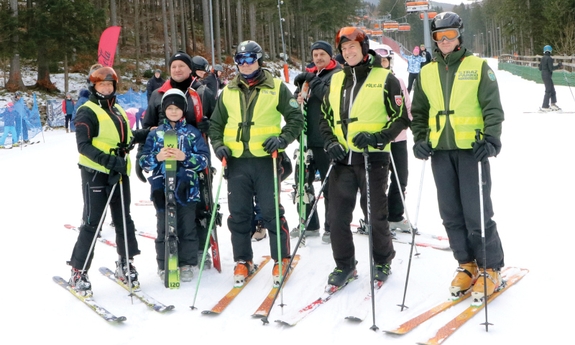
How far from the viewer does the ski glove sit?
159 inches

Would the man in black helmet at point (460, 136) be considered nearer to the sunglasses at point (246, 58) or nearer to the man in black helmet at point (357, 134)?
the man in black helmet at point (357, 134)

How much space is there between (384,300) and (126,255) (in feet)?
A: 6.83

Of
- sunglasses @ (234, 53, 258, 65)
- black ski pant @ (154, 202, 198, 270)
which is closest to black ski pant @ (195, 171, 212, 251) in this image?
black ski pant @ (154, 202, 198, 270)

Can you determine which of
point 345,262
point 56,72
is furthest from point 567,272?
point 56,72

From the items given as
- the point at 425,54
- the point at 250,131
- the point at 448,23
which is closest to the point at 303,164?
the point at 250,131

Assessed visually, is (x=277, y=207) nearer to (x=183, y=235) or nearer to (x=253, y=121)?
(x=253, y=121)

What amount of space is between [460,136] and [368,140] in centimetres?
63

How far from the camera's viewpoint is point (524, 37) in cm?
4841

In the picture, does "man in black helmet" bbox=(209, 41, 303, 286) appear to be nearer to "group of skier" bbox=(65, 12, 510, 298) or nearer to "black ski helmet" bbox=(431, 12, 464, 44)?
"group of skier" bbox=(65, 12, 510, 298)

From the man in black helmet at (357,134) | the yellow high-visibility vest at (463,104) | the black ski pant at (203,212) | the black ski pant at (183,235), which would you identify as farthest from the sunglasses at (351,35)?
the black ski pant at (183,235)

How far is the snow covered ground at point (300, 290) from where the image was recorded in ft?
12.1

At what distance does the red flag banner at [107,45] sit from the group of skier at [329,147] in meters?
11.0

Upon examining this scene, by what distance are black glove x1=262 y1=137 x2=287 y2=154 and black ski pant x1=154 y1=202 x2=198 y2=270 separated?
2.81 ft

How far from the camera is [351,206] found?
434 cm
